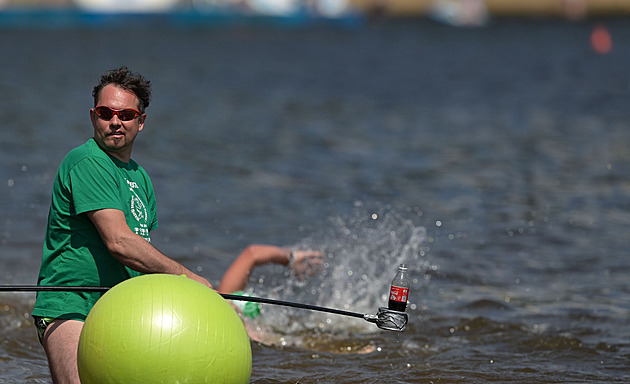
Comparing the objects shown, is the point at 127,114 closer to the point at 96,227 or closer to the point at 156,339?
the point at 96,227

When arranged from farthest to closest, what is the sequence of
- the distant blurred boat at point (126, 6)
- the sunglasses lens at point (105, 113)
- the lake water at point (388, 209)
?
the distant blurred boat at point (126, 6) < the lake water at point (388, 209) < the sunglasses lens at point (105, 113)

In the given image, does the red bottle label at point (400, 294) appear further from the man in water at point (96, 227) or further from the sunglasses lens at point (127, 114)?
the sunglasses lens at point (127, 114)

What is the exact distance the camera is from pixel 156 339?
4.50 m

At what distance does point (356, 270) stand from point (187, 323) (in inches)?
193

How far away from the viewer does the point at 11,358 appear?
7.03 metres

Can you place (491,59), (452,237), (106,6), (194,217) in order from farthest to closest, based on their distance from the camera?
(106,6) < (491,59) < (194,217) < (452,237)

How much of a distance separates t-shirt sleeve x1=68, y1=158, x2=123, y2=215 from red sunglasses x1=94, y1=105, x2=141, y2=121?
10.3 inches

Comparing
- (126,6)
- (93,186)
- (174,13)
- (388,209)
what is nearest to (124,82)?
(93,186)

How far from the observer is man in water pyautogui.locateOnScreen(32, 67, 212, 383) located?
486cm

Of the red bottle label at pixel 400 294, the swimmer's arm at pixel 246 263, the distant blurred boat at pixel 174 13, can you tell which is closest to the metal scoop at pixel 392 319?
the red bottle label at pixel 400 294

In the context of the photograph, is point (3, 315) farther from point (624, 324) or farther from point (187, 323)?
point (624, 324)

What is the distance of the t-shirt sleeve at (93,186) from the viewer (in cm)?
486

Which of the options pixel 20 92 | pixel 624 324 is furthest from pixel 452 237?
pixel 20 92

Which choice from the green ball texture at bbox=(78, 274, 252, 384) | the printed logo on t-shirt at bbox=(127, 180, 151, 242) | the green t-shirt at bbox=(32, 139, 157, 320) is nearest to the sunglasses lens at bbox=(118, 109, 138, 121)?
the green t-shirt at bbox=(32, 139, 157, 320)
